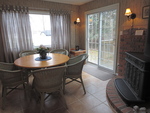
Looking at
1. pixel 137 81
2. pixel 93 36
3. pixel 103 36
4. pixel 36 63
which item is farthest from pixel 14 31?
pixel 137 81

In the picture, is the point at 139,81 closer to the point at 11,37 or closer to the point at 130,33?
the point at 130,33

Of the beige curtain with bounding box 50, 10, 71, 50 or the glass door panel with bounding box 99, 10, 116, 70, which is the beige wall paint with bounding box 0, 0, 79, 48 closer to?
the beige curtain with bounding box 50, 10, 71, 50

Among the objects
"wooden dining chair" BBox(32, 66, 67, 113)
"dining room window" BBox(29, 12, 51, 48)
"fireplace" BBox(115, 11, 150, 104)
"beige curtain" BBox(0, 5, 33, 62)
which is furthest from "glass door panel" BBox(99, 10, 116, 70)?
"beige curtain" BBox(0, 5, 33, 62)

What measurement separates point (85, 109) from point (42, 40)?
3.09 m

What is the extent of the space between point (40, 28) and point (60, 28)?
757 mm

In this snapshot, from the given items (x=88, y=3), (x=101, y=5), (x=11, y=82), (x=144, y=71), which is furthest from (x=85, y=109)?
(x=88, y=3)

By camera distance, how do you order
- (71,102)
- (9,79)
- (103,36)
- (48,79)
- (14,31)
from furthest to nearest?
(103,36), (14,31), (71,102), (9,79), (48,79)

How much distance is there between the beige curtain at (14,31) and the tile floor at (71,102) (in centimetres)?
155

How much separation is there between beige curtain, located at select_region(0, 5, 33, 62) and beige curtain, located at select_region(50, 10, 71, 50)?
0.88 metres

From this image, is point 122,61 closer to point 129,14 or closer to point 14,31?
point 129,14

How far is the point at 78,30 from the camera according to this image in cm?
502

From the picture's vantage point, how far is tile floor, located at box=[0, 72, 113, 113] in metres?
2.06

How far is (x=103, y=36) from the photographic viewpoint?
3959 mm

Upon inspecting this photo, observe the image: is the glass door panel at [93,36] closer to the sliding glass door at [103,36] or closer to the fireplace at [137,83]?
the sliding glass door at [103,36]
